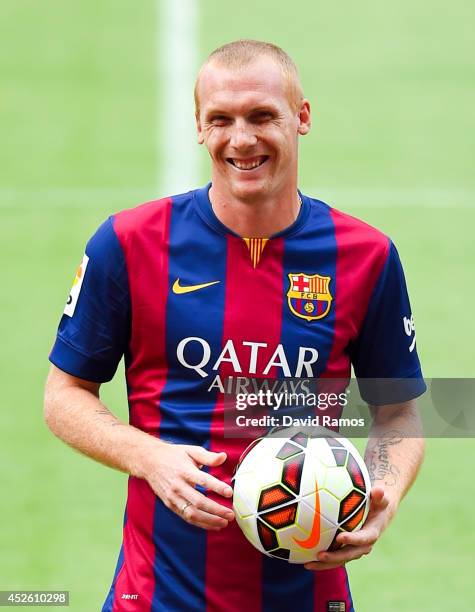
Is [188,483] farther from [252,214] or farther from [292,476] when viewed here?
[252,214]

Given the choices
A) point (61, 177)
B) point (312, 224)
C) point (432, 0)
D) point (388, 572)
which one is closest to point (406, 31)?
point (432, 0)

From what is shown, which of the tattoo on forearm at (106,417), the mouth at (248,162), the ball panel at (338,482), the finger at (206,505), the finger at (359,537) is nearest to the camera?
the finger at (206,505)

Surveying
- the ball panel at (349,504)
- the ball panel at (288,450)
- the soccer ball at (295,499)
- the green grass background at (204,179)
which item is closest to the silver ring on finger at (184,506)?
the soccer ball at (295,499)

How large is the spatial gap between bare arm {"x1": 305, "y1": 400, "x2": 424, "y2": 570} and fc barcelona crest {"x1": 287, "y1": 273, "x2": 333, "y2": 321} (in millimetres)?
430

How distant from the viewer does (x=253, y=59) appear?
4.26 m

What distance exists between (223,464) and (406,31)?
47.3 feet

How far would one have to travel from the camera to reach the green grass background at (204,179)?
7.46 meters

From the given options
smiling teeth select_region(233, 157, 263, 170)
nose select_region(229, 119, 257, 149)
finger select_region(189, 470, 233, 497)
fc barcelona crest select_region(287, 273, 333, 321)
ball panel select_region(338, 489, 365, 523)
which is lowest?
ball panel select_region(338, 489, 365, 523)

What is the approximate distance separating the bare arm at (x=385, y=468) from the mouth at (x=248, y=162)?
0.92 meters

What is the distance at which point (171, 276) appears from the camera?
14.1ft

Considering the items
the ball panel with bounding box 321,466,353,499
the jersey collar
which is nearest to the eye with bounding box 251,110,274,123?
the jersey collar

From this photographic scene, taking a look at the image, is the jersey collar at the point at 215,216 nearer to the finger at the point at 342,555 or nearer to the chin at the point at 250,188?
the chin at the point at 250,188

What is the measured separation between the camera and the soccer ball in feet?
13.1

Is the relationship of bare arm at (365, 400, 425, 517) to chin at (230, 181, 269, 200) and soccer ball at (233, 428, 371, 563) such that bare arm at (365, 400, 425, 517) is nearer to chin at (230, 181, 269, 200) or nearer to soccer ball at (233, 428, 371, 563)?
soccer ball at (233, 428, 371, 563)
